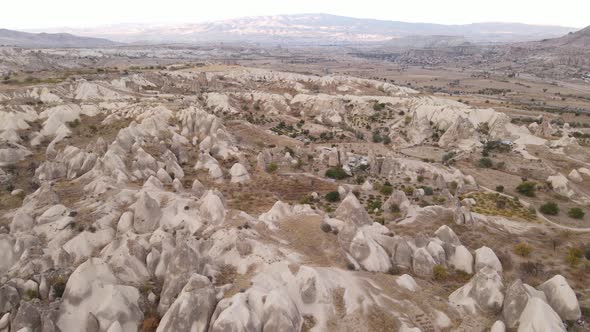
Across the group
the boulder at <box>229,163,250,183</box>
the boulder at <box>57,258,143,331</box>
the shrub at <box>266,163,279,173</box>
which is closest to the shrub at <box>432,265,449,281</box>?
the boulder at <box>57,258,143,331</box>

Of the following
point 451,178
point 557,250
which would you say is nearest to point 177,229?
point 557,250

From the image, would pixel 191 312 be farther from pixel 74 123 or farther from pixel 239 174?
pixel 74 123

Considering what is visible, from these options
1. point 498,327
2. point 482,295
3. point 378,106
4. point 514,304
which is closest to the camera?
point 498,327

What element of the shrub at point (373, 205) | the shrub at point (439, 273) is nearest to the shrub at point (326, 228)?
the shrub at point (439, 273)

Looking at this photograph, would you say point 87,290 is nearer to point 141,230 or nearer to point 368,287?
point 141,230

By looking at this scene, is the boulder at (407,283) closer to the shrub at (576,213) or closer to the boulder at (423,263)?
the boulder at (423,263)

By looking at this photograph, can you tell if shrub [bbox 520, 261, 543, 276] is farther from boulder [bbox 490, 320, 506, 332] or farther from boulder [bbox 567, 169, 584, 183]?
boulder [bbox 567, 169, 584, 183]

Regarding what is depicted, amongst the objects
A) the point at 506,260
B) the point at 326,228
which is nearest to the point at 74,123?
the point at 326,228
